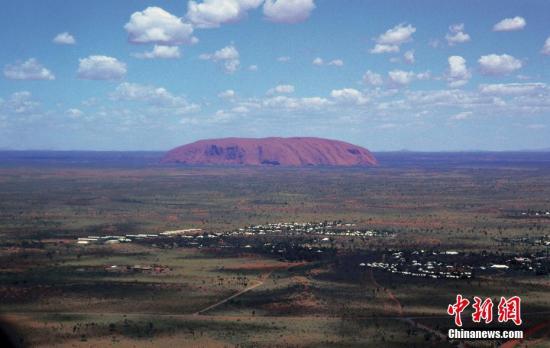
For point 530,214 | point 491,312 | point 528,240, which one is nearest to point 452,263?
point 528,240

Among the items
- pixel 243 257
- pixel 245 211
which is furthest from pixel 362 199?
pixel 243 257

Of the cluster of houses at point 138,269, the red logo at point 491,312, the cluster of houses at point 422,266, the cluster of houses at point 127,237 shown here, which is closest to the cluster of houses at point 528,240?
the cluster of houses at point 422,266

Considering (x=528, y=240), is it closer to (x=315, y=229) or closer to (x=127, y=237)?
(x=315, y=229)

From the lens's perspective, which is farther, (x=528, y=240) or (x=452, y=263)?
(x=528, y=240)

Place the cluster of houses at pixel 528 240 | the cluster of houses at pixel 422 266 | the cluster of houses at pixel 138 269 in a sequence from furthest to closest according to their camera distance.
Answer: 1. the cluster of houses at pixel 528 240
2. the cluster of houses at pixel 138 269
3. the cluster of houses at pixel 422 266

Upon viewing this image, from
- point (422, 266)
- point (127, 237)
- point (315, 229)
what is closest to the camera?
point (422, 266)

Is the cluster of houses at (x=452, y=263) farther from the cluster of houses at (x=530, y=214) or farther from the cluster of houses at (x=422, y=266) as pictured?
the cluster of houses at (x=530, y=214)

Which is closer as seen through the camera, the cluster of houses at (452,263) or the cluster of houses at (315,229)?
the cluster of houses at (452,263)

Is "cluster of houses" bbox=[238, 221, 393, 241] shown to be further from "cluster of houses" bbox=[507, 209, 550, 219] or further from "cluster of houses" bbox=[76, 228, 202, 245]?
"cluster of houses" bbox=[507, 209, 550, 219]

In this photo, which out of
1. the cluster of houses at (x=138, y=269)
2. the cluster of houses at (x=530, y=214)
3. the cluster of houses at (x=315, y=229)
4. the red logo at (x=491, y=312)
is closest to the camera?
the red logo at (x=491, y=312)

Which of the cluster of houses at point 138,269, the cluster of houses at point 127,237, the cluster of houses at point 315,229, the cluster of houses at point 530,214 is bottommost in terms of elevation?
the cluster of houses at point 138,269

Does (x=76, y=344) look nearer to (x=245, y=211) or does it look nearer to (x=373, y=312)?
(x=373, y=312)

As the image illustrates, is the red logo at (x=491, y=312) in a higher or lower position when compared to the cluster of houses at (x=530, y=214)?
lower

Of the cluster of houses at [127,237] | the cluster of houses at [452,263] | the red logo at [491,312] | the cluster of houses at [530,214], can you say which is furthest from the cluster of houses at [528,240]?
the red logo at [491,312]
